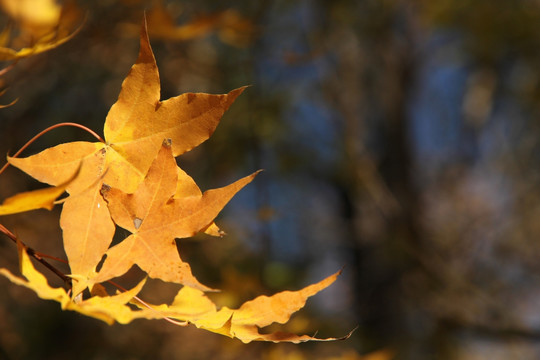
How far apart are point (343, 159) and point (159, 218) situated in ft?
6.13

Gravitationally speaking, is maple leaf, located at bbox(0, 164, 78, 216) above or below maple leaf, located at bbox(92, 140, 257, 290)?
above

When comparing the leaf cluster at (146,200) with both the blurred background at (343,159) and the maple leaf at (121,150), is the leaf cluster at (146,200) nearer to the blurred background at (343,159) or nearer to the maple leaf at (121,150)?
the maple leaf at (121,150)

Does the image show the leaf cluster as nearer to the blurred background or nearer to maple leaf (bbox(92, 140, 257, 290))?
maple leaf (bbox(92, 140, 257, 290))

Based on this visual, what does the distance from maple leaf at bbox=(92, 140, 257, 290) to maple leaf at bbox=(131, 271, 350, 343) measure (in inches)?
1.0

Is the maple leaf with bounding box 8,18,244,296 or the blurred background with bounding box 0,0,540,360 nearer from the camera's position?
the maple leaf with bounding box 8,18,244,296

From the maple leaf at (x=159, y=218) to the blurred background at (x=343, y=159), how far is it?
1.74 feet

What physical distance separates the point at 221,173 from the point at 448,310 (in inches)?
37.6

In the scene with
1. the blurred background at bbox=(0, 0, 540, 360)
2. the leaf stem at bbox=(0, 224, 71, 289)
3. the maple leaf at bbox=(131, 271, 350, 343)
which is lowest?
the blurred background at bbox=(0, 0, 540, 360)

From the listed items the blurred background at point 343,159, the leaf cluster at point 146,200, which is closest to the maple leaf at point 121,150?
the leaf cluster at point 146,200

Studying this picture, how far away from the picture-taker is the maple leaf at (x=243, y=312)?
0.35 m

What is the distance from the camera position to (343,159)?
219cm

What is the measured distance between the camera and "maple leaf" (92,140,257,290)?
0.36m

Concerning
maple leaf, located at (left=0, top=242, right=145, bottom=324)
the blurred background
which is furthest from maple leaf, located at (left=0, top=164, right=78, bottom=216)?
the blurred background

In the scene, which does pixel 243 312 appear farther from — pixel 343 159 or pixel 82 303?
pixel 343 159
